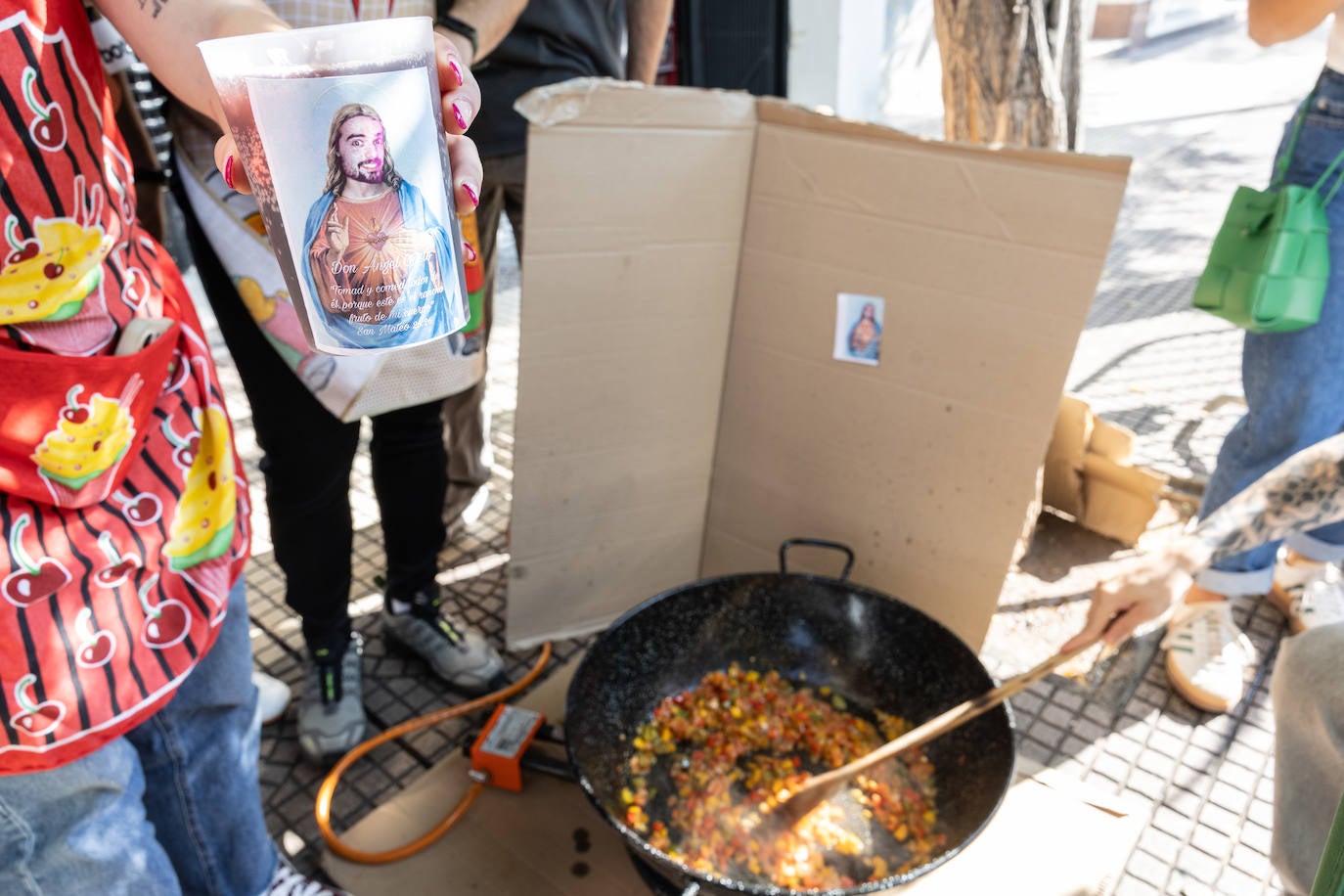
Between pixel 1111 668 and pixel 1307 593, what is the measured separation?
1.55 ft

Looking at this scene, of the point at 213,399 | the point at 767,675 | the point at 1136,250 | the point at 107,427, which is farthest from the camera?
the point at 1136,250

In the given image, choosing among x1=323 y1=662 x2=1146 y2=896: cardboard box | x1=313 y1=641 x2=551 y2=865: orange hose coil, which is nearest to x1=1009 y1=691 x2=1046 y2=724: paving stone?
x1=323 y1=662 x2=1146 y2=896: cardboard box

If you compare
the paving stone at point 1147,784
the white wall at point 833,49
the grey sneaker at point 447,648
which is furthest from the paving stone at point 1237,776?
the white wall at point 833,49

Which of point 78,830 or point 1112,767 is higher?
point 78,830

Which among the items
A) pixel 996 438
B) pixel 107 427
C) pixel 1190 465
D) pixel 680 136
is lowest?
pixel 1190 465

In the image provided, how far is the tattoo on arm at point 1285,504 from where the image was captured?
1.17 meters

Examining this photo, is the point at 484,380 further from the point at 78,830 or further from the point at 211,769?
the point at 78,830

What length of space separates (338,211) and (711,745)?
4.03 feet

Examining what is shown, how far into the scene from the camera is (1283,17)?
4.83 ft

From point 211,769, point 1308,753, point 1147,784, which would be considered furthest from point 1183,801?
point 211,769

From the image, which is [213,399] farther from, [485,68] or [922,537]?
[922,537]

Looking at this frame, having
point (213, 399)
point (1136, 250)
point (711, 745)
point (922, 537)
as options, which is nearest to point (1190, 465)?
point (922, 537)

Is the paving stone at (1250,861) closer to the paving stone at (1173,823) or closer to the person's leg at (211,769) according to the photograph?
the paving stone at (1173,823)

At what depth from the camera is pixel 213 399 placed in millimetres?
1086
